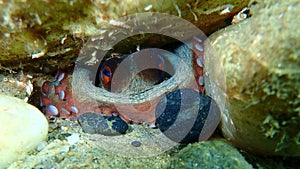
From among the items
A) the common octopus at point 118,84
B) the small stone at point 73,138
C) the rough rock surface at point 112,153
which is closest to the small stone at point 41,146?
the rough rock surface at point 112,153

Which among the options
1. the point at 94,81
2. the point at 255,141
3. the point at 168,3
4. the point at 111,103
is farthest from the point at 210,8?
the point at 94,81

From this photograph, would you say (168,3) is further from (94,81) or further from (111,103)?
(94,81)

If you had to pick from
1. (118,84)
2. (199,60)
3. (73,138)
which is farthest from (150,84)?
(73,138)

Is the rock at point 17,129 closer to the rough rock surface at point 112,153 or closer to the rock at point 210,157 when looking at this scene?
the rough rock surface at point 112,153

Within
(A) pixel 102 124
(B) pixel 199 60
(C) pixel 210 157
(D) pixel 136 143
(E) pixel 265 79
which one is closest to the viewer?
(E) pixel 265 79

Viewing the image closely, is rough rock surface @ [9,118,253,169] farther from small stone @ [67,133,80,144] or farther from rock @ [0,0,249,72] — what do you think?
rock @ [0,0,249,72]

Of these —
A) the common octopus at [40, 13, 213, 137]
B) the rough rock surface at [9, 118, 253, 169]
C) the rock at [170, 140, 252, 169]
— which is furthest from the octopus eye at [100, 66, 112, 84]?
the rock at [170, 140, 252, 169]

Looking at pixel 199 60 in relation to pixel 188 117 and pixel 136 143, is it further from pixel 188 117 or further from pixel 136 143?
pixel 136 143
